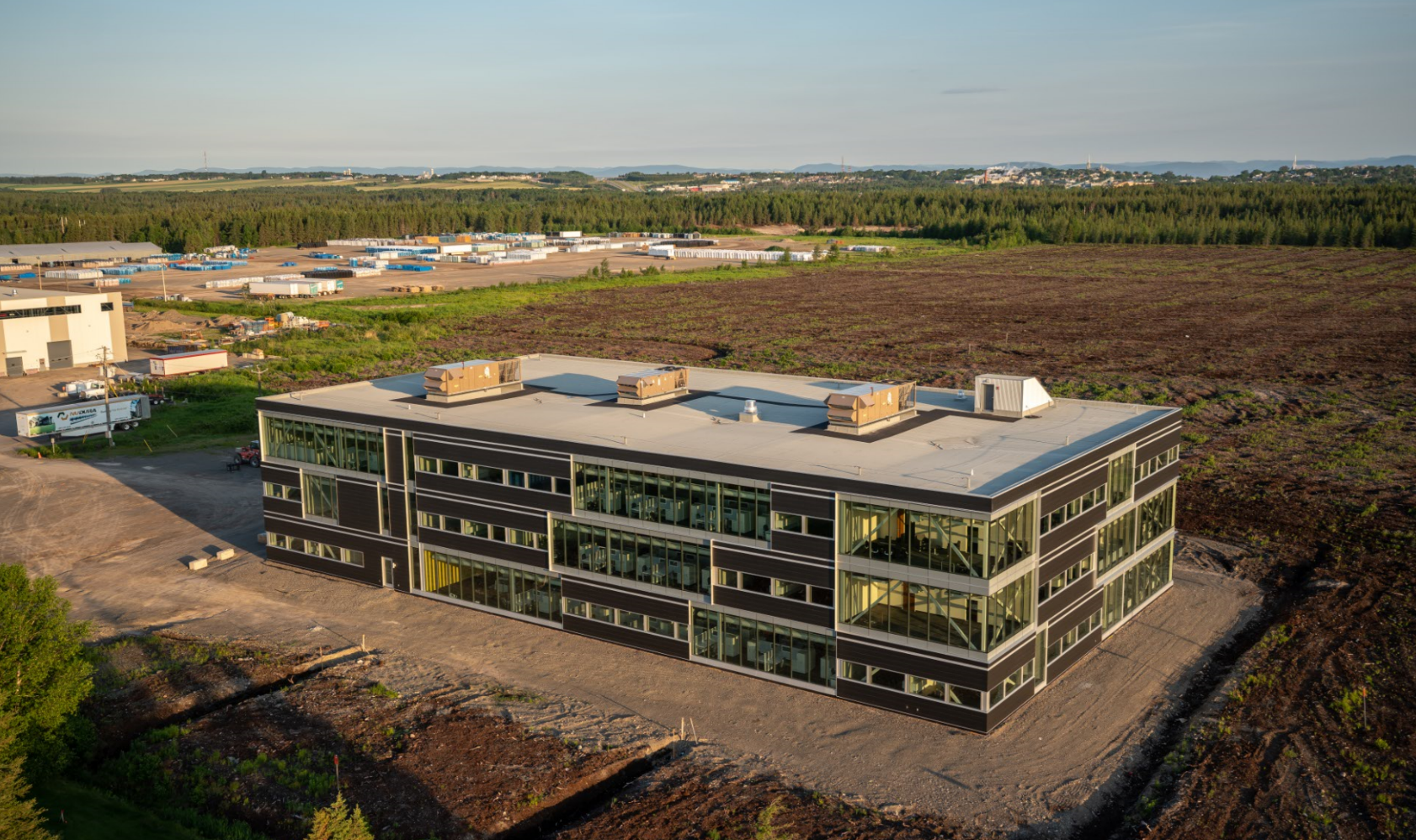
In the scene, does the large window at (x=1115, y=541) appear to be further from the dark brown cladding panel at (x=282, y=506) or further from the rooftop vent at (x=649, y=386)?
the dark brown cladding panel at (x=282, y=506)

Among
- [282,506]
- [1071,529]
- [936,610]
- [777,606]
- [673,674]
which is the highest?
[1071,529]

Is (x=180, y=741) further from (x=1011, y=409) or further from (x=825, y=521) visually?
(x=1011, y=409)

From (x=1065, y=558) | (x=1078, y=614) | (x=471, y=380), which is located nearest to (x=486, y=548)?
(x=471, y=380)

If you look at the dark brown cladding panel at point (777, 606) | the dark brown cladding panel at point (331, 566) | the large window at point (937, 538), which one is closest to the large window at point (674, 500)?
the dark brown cladding panel at point (777, 606)

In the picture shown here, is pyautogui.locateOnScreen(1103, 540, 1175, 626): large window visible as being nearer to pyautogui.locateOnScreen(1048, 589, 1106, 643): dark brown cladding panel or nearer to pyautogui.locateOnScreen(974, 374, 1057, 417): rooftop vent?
pyautogui.locateOnScreen(1048, 589, 1106, 643): dark brown cladding panel

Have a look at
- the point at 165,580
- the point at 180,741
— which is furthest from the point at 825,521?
the point at 165,580

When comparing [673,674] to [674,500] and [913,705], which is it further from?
[913,705]

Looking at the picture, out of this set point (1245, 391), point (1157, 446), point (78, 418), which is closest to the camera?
point (1157, 446)

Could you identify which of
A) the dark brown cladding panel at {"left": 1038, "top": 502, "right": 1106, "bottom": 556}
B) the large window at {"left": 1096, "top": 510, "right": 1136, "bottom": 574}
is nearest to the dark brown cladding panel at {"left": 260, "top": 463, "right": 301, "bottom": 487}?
the dark brown cladding panel at {"left": 1038, "top": 502, "right": 1106, "bottom": 556}
